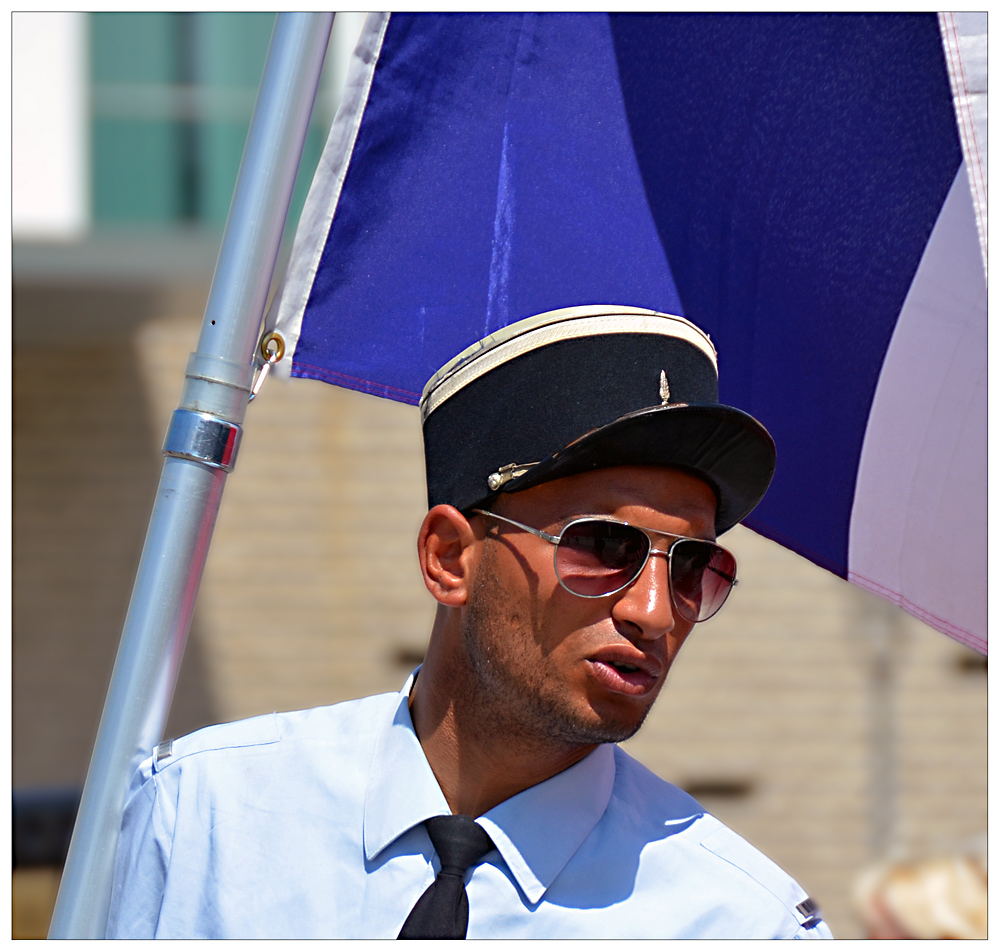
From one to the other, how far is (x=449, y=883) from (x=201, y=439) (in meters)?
0.73

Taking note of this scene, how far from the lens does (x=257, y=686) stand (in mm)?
5539

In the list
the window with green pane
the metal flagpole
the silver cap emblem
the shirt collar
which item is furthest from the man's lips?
the window with green pane

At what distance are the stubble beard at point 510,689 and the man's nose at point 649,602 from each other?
124 millimetres

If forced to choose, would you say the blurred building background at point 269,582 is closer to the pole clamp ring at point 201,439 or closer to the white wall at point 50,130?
the white wall at point 50,130

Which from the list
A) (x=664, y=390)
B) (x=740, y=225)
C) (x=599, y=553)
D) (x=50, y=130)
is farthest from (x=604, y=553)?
(x=50, y=130)

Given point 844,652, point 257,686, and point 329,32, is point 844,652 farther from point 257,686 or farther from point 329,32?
point 329,32

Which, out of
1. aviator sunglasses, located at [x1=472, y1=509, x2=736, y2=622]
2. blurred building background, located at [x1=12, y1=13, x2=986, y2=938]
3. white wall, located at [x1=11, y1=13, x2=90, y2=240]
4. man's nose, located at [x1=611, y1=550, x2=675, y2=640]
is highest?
white wall, located at [x1=11, y1=13, x2=90, y2=240]

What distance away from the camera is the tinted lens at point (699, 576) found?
165 cm

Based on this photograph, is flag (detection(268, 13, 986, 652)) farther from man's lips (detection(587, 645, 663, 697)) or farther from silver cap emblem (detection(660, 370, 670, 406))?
man's lips (detection(587, 645, 663, 697))

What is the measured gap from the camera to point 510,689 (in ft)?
5.46

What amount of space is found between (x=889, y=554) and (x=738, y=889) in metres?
0.78

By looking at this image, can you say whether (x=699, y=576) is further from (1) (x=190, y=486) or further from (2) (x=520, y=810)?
(1) (x=190, y=486)

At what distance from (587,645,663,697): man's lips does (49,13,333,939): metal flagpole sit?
596 millimetres

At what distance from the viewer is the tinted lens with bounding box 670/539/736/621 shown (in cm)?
165
